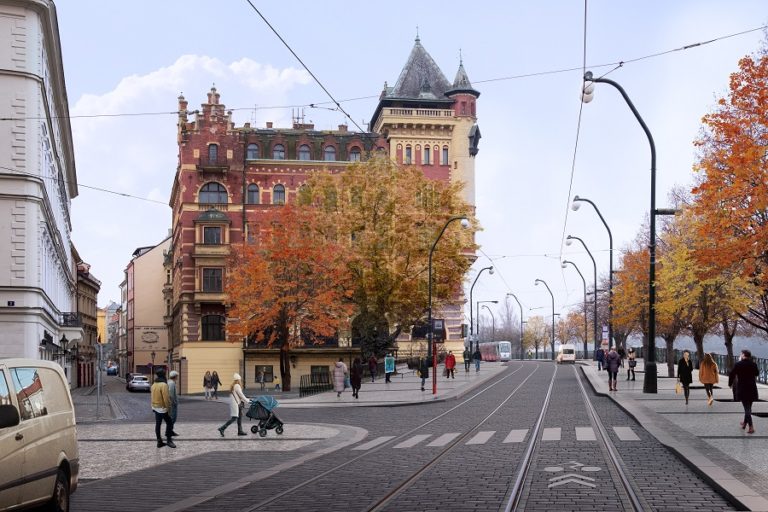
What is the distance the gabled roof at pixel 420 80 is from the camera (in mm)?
90812

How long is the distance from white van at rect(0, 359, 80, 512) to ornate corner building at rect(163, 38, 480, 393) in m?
53.8

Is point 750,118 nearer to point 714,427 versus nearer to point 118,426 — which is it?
point 714,427

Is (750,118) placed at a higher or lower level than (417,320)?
higher

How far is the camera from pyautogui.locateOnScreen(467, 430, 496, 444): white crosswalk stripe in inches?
814

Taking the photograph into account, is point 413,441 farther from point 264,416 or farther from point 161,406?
point 161,406

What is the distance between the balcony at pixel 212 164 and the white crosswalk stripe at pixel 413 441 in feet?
168

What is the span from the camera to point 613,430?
22234 mm

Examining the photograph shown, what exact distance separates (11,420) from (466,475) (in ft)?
23.8

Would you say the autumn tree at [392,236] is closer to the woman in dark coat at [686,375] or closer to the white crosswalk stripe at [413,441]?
the woman in dark coat at [686,375]

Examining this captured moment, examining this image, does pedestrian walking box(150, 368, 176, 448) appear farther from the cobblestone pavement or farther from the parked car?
the parked car

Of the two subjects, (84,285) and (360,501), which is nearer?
(360,501)

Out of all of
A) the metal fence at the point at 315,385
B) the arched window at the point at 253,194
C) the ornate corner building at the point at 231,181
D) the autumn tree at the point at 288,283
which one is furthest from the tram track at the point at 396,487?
the arched window at the point at 253,194

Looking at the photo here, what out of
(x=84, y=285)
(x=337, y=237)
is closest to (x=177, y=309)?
(x=337, y=237)

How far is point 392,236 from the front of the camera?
181 ft
